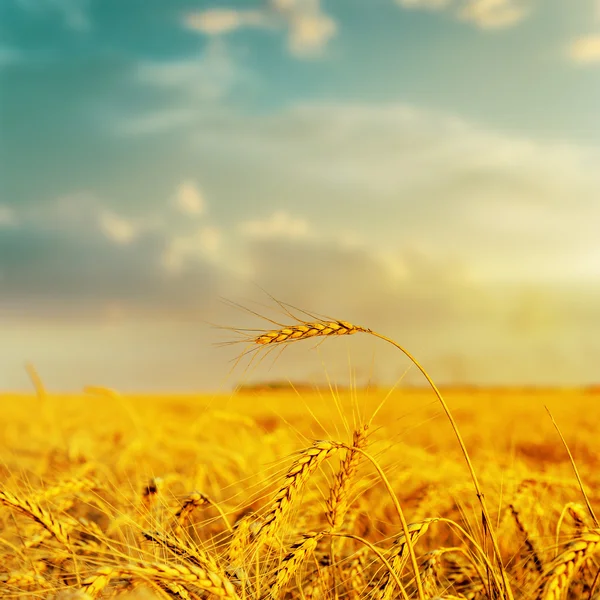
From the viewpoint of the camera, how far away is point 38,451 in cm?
654

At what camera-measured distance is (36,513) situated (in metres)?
2.17

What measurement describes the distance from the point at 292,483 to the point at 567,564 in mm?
822

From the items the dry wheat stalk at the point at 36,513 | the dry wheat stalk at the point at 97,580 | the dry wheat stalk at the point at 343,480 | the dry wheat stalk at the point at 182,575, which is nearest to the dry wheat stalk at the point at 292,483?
the dry wheat stalk at the point at 343,480

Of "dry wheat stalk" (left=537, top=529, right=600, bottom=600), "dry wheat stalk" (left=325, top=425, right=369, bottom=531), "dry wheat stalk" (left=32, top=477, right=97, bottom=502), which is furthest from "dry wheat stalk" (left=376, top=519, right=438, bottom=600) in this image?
"dry wheat stalk" (left=32, top=477, right=97, bottom=502)

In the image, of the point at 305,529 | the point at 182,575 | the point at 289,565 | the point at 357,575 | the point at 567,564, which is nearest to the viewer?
the point at 182,575

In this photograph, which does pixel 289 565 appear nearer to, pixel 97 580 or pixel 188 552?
pixel 188 552

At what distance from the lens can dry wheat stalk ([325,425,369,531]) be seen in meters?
2.13

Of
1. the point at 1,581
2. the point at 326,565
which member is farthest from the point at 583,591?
the point at 1,581

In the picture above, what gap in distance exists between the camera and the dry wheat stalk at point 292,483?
1.95m

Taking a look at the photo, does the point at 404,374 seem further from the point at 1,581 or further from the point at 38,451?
the point at 38,451

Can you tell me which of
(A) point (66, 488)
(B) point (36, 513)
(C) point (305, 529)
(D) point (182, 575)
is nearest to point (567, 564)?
(D) point (182, 575)

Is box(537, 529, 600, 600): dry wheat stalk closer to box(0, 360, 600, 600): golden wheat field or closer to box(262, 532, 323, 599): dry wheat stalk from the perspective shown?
box(0, 360, 600, 600): golden wheat field

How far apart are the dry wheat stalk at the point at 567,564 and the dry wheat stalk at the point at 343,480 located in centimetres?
65

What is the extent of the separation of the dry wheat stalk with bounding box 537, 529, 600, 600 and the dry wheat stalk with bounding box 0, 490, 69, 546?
1512mm
